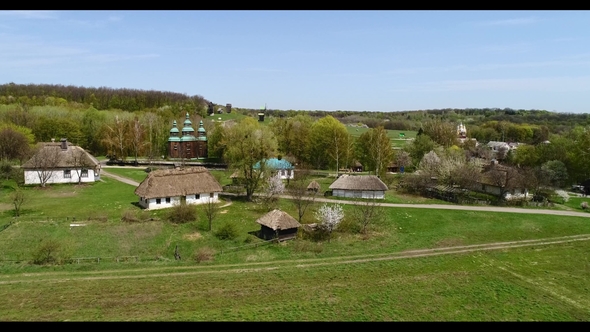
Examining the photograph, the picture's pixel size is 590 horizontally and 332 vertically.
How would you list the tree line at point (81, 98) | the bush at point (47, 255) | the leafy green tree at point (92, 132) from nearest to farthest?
the bush at point (47, 255), the leafy green tree at point (92, 132), the tree line at point (81, 98)

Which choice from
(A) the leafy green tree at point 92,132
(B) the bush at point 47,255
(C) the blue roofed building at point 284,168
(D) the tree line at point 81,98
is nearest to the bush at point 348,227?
(C) the blue roofed building at point 284,168

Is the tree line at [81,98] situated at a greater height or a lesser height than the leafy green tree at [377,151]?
greater

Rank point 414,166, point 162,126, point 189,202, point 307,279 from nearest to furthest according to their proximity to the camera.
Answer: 1. point 307,279
2. point 189,202
3. point 414,166
4. point 162,126

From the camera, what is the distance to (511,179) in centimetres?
4234

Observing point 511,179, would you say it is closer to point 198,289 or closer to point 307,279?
point 307,279

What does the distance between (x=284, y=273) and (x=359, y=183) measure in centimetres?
2133

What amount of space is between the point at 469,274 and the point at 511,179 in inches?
874

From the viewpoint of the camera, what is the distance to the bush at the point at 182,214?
32.2 m

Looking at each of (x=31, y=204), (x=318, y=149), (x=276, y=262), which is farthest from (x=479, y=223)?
(x=31, y=204)

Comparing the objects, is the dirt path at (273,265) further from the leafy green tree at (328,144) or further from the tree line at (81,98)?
the tree line at (81,98)

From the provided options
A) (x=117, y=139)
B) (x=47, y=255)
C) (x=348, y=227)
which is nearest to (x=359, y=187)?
(x=348, y=227)

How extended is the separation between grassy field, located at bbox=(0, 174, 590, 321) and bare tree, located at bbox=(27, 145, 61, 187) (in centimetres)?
763

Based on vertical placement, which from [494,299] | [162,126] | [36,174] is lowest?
[494,299]

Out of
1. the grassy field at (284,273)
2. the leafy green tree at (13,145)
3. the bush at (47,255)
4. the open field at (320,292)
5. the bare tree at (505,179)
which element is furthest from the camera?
the leafy green tree at (13,145)
